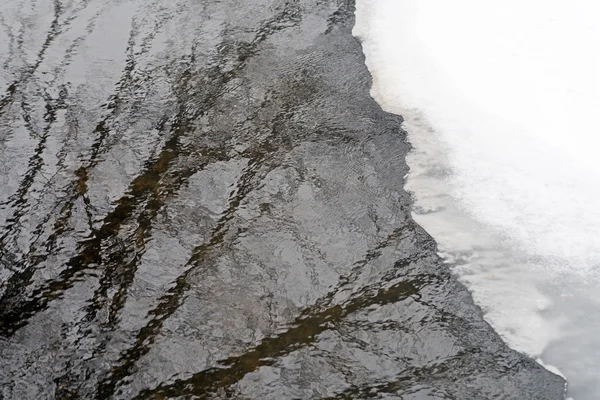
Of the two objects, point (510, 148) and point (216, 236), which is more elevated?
point (510, 148)

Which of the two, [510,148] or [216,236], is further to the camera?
[510,148]

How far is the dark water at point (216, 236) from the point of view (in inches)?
101

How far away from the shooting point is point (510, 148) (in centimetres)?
384

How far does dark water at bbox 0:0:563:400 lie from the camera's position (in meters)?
2.57

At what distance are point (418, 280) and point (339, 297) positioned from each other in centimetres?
42

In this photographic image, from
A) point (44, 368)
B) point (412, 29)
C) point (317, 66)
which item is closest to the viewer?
point (44, 368)

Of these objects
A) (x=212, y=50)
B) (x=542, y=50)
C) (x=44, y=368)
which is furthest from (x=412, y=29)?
(x=44, y=368)

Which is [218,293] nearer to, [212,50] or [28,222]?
[28,222]

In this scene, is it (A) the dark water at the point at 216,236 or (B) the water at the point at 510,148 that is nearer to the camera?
(A) the dark water at the point at 216,236

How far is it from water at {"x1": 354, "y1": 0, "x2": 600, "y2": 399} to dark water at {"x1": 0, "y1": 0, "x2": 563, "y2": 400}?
0.17 meters

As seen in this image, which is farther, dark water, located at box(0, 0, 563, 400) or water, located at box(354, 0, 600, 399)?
water, located at box(354, 0, 600, 399)

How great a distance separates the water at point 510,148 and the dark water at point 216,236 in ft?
0.55

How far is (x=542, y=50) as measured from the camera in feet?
15.7

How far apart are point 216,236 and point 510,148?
197 centimetres
